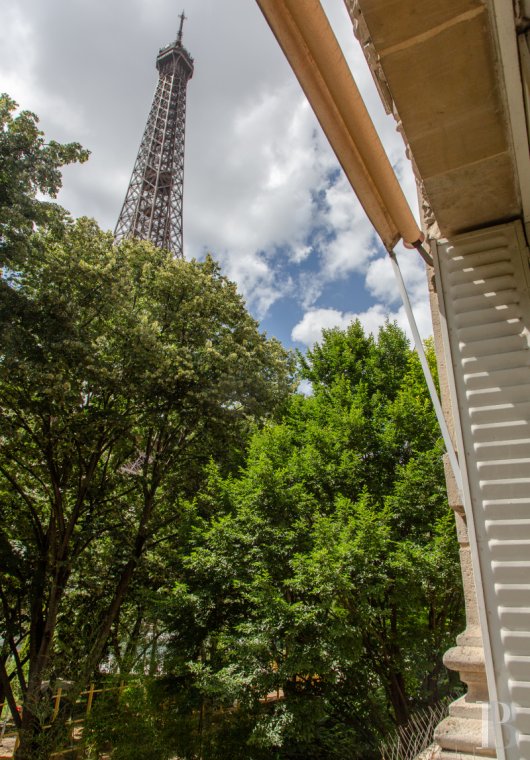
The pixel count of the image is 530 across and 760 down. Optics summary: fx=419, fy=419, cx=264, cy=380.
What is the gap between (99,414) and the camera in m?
10.5

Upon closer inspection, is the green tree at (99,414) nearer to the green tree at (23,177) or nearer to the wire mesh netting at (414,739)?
the green tree at (23,177)

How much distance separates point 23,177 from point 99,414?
5.41 meters

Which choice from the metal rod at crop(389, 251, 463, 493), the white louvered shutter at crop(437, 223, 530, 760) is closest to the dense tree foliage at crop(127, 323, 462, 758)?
the metal rod at crop(389, 251, 463, 493)

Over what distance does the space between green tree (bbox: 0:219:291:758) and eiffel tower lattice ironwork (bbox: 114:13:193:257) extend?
19099 millimetres

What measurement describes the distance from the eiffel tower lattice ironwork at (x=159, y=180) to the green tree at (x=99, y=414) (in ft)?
62.7

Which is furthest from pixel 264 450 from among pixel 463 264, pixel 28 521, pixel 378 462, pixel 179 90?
pixel 179 90

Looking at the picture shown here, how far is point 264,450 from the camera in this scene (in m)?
10.6

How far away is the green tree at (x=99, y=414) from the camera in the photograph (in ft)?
30.6

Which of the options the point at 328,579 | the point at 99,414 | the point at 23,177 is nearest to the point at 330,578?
the point at 328,579

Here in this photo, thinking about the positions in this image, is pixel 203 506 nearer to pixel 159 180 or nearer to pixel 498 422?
pixel 498 422

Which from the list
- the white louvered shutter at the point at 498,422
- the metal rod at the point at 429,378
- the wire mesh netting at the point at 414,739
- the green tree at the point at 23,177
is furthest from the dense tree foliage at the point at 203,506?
the white louvered shutter at the point at 498,422

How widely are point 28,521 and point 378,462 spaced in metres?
10.3

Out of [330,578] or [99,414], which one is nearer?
[330,578]

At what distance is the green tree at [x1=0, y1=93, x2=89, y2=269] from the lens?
826 cm
